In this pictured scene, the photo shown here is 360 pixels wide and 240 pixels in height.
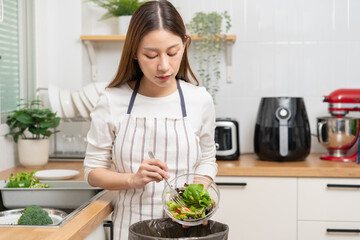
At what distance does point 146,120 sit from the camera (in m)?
1.45

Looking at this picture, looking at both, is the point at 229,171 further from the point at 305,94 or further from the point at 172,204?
the point at 172,204

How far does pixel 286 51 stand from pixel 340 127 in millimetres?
521

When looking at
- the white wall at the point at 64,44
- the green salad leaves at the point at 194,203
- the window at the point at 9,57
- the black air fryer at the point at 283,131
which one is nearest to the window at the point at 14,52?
the window at the point at 9,57

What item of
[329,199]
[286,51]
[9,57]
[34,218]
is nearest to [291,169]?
[329,199]

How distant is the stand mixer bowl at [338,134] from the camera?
2.43 metres

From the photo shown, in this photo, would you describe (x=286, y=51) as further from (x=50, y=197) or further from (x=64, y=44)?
(x=50, y=197)

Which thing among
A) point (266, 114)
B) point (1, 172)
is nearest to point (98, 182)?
point (1, 172)

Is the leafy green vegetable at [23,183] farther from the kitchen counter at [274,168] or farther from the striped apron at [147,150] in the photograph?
the striped apron at [147,150]

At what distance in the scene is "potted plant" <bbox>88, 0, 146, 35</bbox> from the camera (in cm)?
260

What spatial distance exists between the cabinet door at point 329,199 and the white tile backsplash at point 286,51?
520 millimetres

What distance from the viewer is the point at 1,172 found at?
2.12 m

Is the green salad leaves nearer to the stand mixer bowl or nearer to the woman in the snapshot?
the woman

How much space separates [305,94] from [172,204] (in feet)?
5.25

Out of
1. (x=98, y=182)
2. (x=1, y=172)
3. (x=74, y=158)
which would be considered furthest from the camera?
(x=74, y=158)
